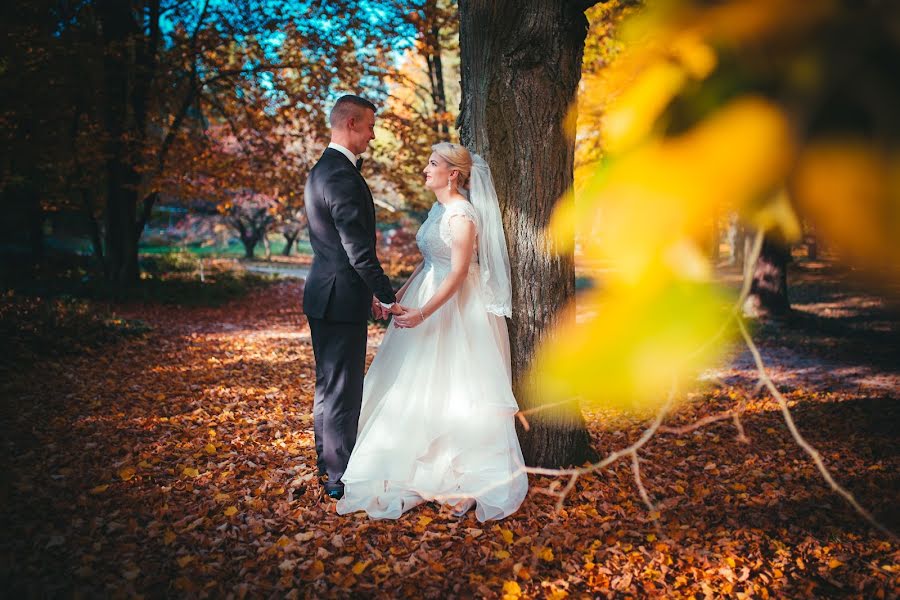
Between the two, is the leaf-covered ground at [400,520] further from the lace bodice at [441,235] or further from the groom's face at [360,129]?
the groom's face at [360,129]

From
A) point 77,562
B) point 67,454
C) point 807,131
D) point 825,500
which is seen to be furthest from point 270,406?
point 807,131

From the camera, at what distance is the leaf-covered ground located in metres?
2.65

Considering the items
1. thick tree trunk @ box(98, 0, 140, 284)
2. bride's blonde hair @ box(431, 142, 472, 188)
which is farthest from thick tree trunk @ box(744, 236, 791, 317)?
thick tree trunk @ box(98, 0, 140, 284)

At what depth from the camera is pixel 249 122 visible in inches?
470

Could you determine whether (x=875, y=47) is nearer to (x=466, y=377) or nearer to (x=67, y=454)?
(x=466, y=377)

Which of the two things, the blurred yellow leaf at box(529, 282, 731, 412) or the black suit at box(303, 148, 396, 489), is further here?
the black suit at box(303, 148, 396, 489)

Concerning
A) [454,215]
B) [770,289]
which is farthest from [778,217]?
[770,289]

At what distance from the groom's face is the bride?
42 cm

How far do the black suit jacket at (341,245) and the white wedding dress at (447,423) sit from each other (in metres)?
0.46

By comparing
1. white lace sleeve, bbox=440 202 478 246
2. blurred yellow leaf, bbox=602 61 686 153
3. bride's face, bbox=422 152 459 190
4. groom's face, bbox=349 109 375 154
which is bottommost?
blurred yellow leaf, bbox=602 61 686 153

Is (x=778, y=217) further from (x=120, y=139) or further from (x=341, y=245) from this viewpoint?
(x=120, y=139)

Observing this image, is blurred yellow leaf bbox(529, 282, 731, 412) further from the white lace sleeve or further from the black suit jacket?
the white lace sleeve

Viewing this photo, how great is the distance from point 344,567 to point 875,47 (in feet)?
9.76

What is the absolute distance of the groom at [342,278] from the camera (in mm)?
3016
